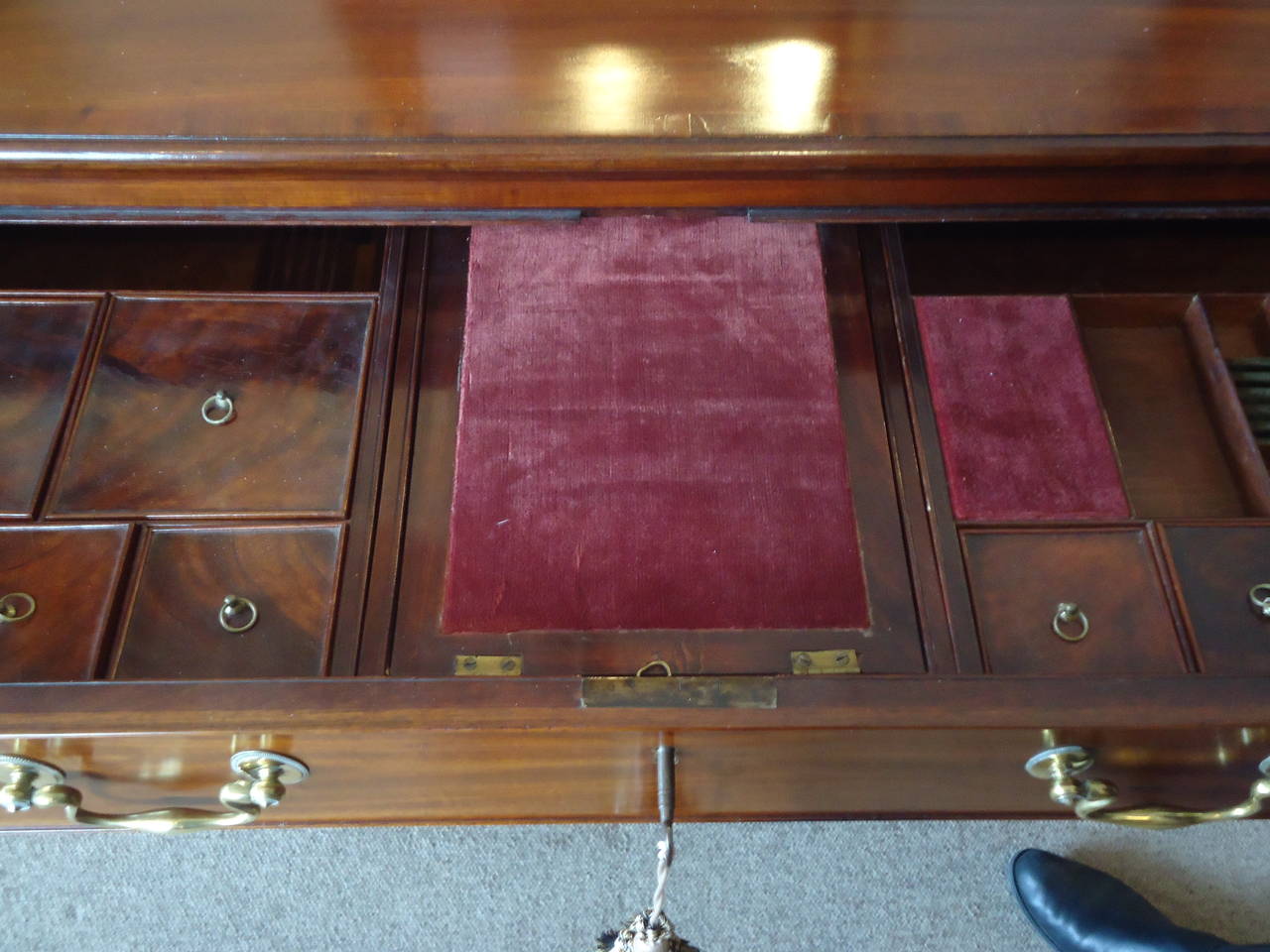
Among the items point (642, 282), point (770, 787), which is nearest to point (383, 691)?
point (770, 787)

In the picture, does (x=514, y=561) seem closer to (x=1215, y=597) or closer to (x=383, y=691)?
(x=383, y=691)

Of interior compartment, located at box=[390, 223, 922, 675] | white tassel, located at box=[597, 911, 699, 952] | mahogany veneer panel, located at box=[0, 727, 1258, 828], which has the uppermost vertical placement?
interior compartment, located at box=[390, 223, 922, 675]

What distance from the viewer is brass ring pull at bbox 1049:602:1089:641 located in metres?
0.62

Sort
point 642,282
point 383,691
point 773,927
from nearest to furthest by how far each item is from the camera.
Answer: point 383,691
point 642,282
point 773,927

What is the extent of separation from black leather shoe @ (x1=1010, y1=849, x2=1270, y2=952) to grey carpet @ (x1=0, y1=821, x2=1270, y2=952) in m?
0.03

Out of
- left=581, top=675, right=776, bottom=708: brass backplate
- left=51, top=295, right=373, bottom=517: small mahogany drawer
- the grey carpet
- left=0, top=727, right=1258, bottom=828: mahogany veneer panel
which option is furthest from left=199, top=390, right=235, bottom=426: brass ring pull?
the grey carpet

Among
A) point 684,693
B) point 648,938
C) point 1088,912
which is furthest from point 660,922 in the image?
point 1088,912

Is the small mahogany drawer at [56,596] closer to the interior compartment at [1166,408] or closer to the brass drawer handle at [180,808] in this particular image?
the brass drawer handle at [180,808]

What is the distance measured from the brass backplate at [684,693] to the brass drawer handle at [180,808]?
0.20 m

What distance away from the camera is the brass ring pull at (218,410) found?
0.70 m

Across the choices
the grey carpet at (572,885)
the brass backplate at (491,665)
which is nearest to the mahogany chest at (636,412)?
the brass backplate at (491,665)

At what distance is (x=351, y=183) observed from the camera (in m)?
0.68

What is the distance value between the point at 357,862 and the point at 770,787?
0.52 meters

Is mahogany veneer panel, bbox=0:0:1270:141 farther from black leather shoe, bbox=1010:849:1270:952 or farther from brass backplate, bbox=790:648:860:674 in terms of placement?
black leather shoe, bbox=1010:849:1270:952
